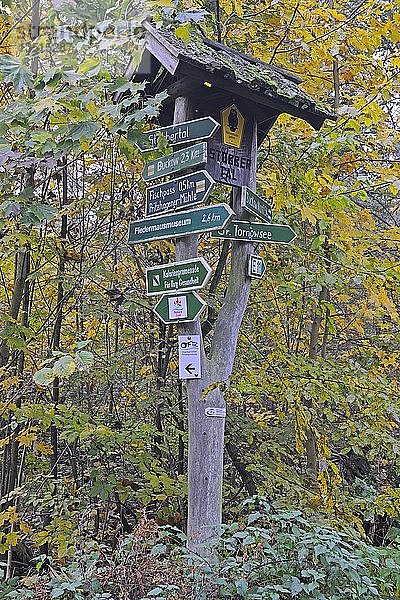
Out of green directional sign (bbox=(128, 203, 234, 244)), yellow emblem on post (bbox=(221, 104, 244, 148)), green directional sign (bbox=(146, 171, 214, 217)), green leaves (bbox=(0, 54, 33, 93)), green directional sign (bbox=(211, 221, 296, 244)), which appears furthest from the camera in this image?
yellow emblem on post (bbox=(221, 104, 244, 148))

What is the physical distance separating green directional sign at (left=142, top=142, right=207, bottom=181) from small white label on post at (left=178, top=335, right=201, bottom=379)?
814 mm

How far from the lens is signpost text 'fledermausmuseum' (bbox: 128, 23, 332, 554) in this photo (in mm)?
2895

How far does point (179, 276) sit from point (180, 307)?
0.15m

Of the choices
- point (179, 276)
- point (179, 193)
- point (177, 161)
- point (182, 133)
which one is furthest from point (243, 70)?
point (179, 276)

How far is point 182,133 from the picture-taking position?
2.99 meters

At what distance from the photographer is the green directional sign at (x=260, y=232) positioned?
10.2 ft

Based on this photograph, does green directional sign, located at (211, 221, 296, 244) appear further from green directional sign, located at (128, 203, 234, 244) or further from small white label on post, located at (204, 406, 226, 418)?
small white label on post, located at (204, 406, 226, 418)

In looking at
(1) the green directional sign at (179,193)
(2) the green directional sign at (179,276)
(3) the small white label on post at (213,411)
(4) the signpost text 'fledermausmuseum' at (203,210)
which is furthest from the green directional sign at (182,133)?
(3) the small white label on post at (213,411)

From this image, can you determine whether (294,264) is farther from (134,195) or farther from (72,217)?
(72,217)

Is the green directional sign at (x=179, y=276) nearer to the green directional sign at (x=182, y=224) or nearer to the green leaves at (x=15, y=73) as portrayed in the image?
the green directional sign at (x=182, y=224)

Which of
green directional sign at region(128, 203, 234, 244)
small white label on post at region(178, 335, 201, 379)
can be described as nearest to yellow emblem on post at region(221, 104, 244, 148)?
green directional sign at region(128, 203, 234, 244)

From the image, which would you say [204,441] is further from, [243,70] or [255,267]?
[243,70]

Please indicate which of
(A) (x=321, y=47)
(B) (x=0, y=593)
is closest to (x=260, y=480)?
(B) (x=0, y=593)

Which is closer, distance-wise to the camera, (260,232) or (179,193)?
(179,193)
